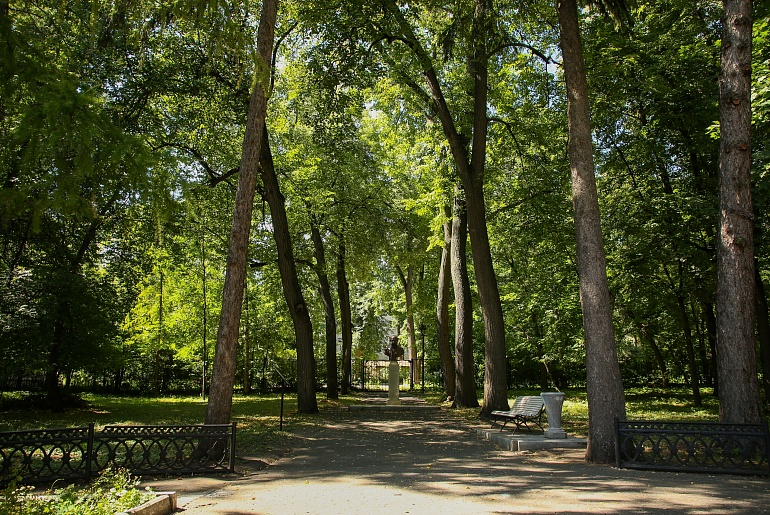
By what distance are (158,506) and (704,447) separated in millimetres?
7151

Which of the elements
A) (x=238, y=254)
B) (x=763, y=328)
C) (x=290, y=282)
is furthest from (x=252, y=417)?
(x=763, y=328)

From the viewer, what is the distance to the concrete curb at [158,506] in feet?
16.4

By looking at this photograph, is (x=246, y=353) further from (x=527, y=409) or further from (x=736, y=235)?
(x=736, y=235)

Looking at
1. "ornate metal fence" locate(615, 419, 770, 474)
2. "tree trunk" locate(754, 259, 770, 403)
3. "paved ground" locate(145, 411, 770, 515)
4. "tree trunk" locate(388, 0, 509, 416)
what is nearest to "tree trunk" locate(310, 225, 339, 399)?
"tree trunk" locate(388, 0, 509, 416)

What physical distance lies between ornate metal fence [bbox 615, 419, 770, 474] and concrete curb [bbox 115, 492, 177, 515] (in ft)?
19.6

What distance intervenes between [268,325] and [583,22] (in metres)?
20.9

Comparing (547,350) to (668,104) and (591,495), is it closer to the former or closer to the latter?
(668,104)

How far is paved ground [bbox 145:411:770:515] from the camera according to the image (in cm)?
577

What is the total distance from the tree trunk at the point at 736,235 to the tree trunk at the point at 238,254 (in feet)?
24.1

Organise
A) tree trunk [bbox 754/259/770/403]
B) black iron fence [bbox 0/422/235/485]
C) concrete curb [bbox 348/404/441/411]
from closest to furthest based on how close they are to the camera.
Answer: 1. black iron fence [bbox 0/422/235/485]
2. tree trunk [bbox 754/259/770/403]
3. concrete curb [bbox 348/404/441/411]

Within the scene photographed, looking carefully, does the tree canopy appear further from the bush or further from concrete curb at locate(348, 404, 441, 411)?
the bush

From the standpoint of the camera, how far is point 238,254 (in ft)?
30.1

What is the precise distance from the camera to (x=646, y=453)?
8852 mm

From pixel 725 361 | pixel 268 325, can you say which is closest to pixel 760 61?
pixel 725 361
